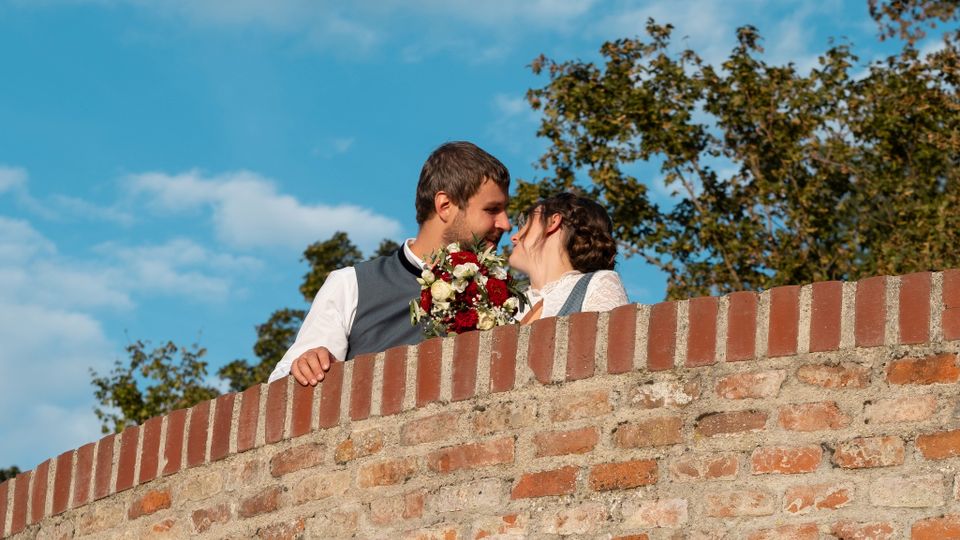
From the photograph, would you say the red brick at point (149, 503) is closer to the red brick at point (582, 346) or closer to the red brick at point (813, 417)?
the red brick at point (582, 346)

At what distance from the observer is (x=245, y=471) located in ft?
17.1

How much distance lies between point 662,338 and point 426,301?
112 centimetres

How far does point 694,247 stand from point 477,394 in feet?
31.4

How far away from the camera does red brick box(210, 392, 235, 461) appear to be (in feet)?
17.5

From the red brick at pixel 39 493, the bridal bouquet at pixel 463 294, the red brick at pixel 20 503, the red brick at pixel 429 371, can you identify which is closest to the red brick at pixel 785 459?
the red brick at pixel 429 371

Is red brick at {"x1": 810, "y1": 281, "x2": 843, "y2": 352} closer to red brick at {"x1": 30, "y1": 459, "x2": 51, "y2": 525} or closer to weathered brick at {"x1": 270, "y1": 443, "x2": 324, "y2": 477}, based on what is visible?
weathered brick at {"x1": 270, "y1": 443, "x2": 324, "y2": 477}

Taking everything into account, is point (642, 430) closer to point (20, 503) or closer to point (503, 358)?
point (503, 358)

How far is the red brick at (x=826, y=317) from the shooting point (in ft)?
13.3

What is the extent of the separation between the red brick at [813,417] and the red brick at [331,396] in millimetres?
1638

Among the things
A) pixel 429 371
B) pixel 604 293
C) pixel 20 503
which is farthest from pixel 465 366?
pixel 20 503

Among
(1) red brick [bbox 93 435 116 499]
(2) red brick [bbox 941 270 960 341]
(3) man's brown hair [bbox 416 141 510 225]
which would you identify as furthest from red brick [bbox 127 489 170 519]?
(2) red brick [bbox 941 270 960 341]

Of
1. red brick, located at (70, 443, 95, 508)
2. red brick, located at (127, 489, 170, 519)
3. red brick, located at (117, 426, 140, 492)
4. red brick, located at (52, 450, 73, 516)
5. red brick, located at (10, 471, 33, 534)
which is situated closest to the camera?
red brick, located at (127, 489, 170, 519)

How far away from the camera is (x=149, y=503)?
557cm

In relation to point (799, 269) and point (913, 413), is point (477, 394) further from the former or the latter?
point (799, 269)
